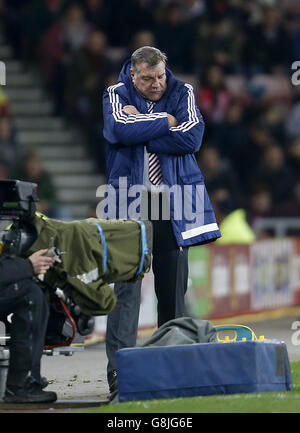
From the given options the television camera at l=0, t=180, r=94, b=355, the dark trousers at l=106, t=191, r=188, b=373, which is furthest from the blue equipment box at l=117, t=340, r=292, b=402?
the dark trousers at l=106, t=191, r=188, b=373

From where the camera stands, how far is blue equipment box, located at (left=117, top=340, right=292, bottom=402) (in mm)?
7152

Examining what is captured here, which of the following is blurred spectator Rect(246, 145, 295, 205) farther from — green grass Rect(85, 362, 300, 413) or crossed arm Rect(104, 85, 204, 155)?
green grass Rect(85, 362, 300, 413)

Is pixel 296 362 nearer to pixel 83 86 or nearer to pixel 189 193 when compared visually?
pixel 189 193

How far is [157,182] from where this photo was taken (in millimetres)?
8055

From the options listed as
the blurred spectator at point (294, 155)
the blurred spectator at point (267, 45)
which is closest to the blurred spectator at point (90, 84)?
the blurred spectator at point (294, 155)

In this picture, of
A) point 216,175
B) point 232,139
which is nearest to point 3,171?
point 216,175

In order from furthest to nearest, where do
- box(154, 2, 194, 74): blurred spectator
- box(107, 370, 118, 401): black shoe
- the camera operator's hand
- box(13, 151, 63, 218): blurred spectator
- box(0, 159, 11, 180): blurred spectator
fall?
1. box(154, 2, 194, 74): blurred spectator
2. box(13, 151, 63, 218): blurred spectator
3. box(0, 159, 11, 180): blurred spectator
4. box(107, 370, 118, 401): black shoe
5. the camera operator's hand

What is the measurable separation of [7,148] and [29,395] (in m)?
7.96

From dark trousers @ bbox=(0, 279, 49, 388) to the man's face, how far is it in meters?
1.59

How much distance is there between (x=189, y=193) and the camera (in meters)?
8.04

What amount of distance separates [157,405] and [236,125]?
1084 centimetres

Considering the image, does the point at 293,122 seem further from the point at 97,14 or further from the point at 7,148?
the point at 7,148

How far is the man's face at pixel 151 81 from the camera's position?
317 inches

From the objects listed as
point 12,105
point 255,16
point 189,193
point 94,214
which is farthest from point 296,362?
point 255,16
